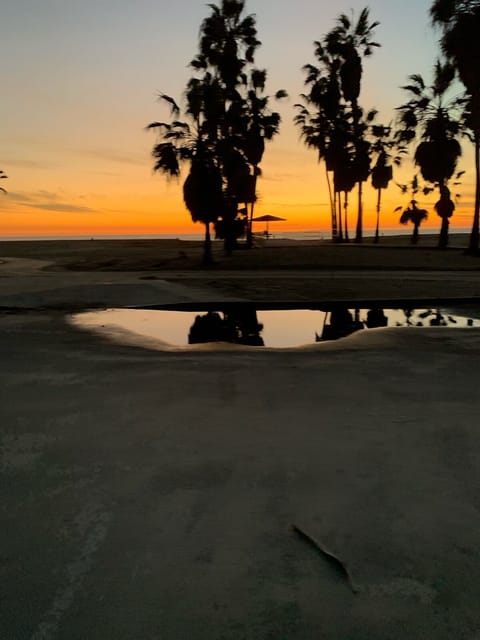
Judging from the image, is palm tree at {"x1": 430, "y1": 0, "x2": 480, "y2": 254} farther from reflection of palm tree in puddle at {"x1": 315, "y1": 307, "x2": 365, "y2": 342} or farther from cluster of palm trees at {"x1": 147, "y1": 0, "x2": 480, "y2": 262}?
reflection of palm tree in puddle at {"x1": 315, "y1": 307, "x2": 365, "y2": 342}

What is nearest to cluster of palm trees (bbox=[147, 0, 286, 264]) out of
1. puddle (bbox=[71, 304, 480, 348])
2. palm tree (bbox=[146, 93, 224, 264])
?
palm tree (bbox=[146, 93, 224, 264])

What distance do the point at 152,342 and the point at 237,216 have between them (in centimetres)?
2582

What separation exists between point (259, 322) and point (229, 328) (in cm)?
118

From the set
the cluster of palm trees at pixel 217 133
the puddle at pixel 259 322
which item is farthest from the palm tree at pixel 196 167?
the puddle at pixel 259 322

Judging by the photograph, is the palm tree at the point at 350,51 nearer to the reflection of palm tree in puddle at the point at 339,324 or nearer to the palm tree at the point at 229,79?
the palm tree at the point at 229,79

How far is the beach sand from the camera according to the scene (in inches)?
106

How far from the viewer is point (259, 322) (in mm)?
13430

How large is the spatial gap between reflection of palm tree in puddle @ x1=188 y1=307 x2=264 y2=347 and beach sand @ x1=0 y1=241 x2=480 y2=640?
2.63 m

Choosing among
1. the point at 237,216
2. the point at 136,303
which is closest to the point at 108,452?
the point at 136,303

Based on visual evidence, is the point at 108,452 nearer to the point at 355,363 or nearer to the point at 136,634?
the point at 136,634

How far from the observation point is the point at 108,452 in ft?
15.5

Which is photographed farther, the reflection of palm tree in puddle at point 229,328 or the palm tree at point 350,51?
the palm tree at point 350,51

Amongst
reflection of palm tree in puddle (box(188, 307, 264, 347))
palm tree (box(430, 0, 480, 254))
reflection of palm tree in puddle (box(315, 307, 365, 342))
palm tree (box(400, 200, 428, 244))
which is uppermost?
palm tree (box(430, 0, 480, 254))

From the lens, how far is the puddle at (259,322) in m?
11.3
